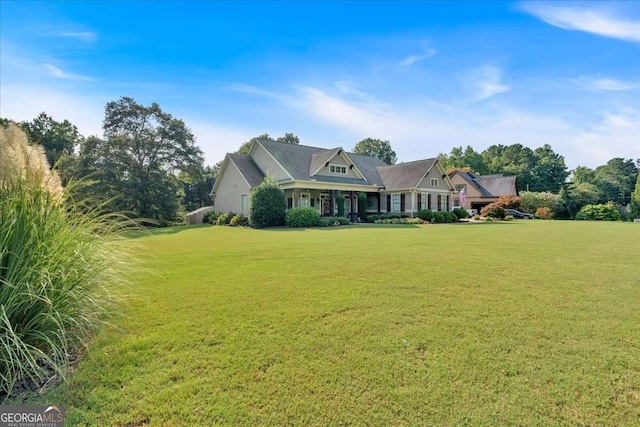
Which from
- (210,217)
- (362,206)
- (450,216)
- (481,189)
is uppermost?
(481,189)

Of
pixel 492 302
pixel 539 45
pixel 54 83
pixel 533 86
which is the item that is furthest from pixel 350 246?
pixel 533 86

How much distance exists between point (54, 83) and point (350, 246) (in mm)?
9558

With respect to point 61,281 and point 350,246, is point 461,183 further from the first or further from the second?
point 61,281

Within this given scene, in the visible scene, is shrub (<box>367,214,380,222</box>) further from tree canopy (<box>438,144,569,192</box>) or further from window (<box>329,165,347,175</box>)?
tree canopy (<box>438,144,569,192</box>)

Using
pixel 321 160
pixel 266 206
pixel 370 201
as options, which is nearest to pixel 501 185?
pixel 370 201

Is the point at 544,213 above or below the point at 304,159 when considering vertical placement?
below

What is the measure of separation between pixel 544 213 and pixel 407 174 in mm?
17190

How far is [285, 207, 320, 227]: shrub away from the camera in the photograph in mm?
19000

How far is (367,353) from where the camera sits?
303 cm

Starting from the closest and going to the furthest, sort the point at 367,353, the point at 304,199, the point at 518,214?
the point at 367,353 < the point at 304,199 < the point at 518,214

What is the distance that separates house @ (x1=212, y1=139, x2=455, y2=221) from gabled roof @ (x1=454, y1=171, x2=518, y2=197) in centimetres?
1357

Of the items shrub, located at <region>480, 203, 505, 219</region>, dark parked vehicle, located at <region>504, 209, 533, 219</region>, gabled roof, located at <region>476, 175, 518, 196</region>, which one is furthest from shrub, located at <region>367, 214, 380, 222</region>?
gabled roof, located at <region>476, 175, 518, 196</region>

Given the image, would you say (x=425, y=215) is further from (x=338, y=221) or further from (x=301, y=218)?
(x=301, y=218)
